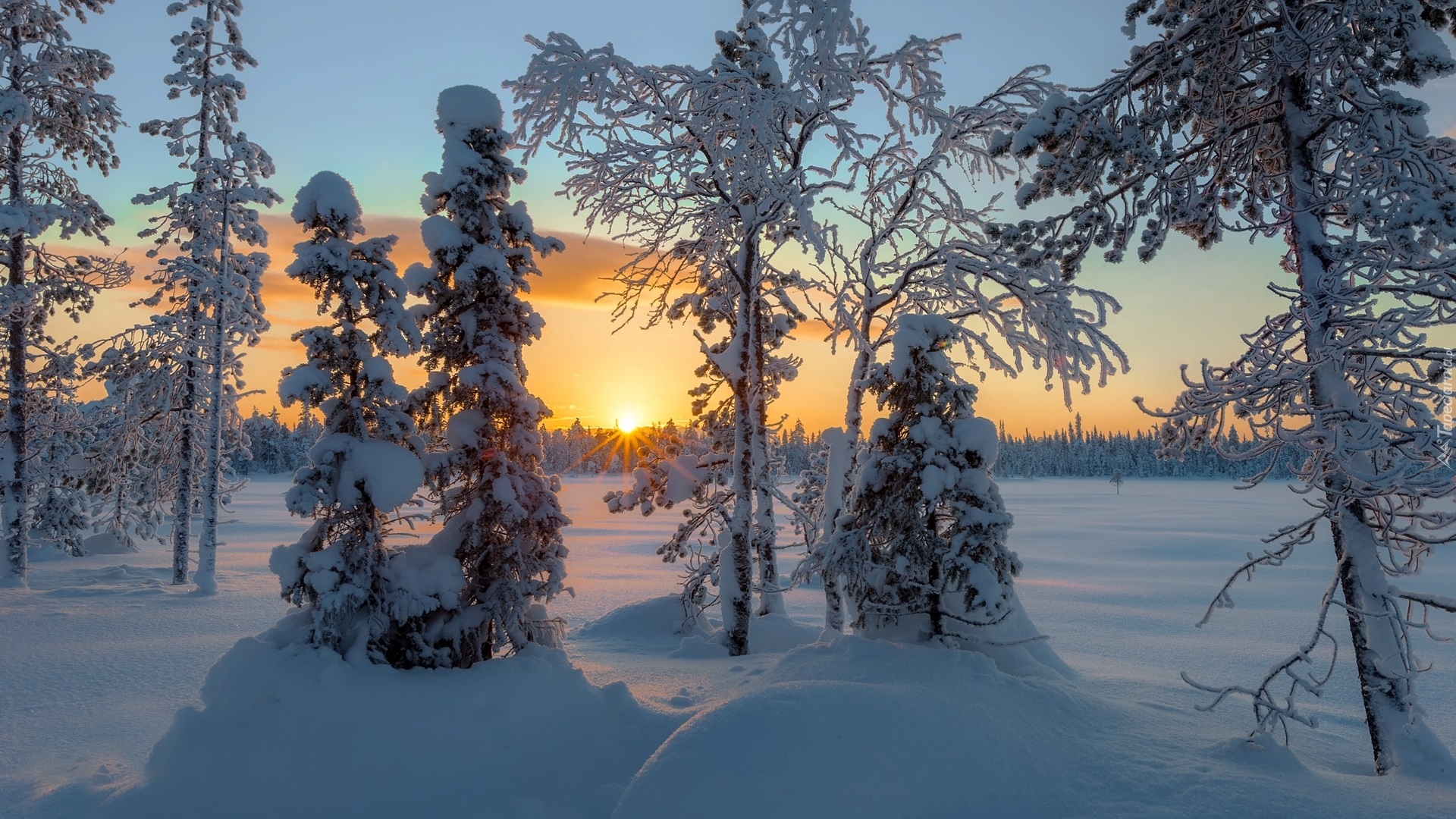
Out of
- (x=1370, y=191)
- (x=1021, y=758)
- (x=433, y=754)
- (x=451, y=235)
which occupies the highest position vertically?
(x=451, y=235)

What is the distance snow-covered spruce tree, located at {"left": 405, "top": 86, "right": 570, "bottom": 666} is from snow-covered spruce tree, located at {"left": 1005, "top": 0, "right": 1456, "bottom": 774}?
6.75 m

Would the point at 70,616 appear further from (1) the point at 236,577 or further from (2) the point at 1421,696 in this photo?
(2) the point at 1421,696

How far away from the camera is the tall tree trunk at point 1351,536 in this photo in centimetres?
635

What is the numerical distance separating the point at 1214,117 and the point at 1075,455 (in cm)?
16359

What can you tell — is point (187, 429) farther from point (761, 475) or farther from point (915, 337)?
point (915, 337)

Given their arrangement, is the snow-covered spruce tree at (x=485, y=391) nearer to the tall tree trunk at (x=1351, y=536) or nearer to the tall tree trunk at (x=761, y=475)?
the tall tree trunk at (x=761, y=475)

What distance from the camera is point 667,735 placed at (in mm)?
8336

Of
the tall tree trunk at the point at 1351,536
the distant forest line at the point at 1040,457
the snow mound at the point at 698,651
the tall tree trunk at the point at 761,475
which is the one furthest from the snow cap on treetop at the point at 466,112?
the distant forest line at the point at 1040,457

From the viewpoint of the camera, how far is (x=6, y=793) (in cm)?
673

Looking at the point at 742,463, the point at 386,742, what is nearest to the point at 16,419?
the point at 386,742

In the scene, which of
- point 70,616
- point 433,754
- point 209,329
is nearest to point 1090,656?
point 433,754

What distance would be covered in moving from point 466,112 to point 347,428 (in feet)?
15.5

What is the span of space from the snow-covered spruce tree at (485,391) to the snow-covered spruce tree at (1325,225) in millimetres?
6745

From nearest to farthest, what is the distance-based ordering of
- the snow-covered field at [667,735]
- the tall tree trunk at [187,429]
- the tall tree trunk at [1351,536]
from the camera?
the snow-covered field at [667,735]
the tall tree trunk at [1351,536]
the tall tree trunk at [187,429]
